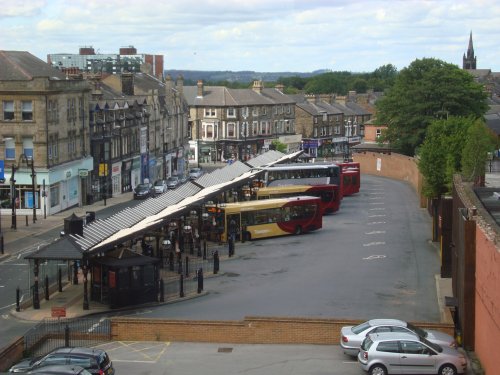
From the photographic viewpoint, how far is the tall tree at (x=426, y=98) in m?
94.5

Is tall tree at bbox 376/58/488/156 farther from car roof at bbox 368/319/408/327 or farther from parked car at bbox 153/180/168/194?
car roof at bbox 368/319/408/327

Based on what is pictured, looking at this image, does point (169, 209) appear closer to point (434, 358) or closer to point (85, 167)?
point (434, 358)

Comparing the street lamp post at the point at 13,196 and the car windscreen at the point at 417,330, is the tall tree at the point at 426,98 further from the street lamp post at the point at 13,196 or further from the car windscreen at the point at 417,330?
the car windscreen at the point at 417,330

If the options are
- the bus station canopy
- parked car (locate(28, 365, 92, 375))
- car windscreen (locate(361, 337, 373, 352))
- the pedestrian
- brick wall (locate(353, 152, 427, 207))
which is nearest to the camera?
parked car (locate(28, 365, 92, 375))

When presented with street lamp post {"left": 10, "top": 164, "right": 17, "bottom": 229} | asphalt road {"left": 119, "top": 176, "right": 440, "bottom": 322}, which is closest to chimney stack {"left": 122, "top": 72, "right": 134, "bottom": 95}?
street lamp post {"left": 10, "top": 164, "right": 17, "bottom": 229}

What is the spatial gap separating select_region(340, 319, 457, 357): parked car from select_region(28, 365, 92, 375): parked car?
869cm

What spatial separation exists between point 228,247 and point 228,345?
20632 millimetres

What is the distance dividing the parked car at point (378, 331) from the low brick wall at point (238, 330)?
1405 millimetres

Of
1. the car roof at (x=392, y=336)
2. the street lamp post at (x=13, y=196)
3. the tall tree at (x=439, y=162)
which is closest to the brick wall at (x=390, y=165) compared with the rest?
the tall tree at (x=439, y=162)

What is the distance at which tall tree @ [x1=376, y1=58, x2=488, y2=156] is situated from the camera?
94.5m

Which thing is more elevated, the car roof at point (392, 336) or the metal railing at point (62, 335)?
the car roof at point (392, 336)

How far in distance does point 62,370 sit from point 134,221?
58.9 ft

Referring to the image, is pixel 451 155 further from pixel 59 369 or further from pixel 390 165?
pixel 390 165

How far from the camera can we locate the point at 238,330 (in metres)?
31.2
